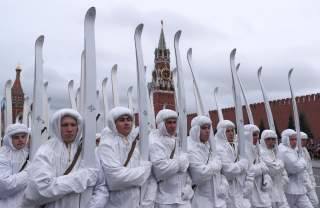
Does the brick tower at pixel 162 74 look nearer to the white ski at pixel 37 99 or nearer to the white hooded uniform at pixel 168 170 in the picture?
the white hooded uniform at pixel 168 170

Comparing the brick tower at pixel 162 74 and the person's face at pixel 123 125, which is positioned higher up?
the brick tower at pixel 162 74

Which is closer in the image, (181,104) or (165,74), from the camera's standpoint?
(181,104)

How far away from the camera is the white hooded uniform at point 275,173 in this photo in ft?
25.3

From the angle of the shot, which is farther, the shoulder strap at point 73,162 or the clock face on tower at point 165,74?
the clock face on tower at point 165,74

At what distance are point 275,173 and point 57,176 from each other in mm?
5040

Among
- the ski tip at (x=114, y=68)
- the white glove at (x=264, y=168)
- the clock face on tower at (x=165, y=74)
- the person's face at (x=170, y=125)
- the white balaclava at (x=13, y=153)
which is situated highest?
the clock face on tower at (x=165, y=74)

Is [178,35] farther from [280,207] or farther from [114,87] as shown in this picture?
[280,207]

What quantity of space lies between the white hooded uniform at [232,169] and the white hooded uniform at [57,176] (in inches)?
122

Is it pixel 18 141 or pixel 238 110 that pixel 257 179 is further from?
pixel 18 141

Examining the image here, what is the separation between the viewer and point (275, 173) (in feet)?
25.6

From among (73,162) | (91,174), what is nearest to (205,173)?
(91,174)

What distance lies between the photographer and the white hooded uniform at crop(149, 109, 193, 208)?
5.32 metres

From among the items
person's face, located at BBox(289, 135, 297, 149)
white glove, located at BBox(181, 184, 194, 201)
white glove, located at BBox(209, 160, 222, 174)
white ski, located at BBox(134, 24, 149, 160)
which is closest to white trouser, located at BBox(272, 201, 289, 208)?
person's face, located at BBox(289, 135, 297, 149)

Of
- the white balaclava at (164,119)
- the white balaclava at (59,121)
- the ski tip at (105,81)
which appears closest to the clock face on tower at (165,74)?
the ski tip at (105,81)
